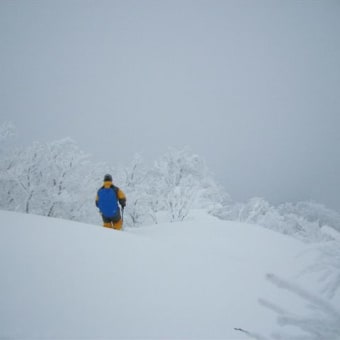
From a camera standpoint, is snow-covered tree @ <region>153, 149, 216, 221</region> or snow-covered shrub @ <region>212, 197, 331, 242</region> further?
snow-covered shrub @ <region>212, 197, 331, 242</region>

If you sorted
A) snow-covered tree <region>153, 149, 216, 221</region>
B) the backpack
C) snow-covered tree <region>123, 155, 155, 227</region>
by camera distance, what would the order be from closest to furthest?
the backpack → snow-covered tree <region>123, 155, 155, 227</region> → snow-covered tree <region>153, 149, 216, 221</region>

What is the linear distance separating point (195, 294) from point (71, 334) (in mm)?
1268

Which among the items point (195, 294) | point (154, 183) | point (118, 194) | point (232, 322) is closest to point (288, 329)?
point (232, 322)

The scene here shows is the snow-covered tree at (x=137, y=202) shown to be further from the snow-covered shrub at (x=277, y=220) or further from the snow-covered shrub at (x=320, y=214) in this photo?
the snow-covered shrub at (x=320, y=214)

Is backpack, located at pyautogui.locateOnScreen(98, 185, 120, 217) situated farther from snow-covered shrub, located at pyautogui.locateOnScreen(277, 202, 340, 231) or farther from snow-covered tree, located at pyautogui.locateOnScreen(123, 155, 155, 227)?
snow-covered shrub, located at pyautogui.locateOnScreen(277, 202, 340, 231)

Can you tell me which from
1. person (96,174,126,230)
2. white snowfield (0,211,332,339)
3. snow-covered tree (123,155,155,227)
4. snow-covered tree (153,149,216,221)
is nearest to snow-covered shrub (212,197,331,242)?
snow-covered tree (153,149,216,221)

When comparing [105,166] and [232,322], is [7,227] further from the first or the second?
[105,166]

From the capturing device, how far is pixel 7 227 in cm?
321

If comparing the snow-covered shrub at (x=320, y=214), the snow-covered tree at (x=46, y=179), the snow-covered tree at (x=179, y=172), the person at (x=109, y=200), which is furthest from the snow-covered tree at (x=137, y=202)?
the snow-covered shrub at (x=320, y=214)

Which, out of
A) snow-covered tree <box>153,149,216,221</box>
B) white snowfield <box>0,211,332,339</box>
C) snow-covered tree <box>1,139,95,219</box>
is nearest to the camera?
white snowfield <box>0,211,332,339</box>

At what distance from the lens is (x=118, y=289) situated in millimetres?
2334

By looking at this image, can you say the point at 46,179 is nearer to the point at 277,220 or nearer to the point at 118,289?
the point at 118,289

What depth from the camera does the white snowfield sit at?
6.25ft

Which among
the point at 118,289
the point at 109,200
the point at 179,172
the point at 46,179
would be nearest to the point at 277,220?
the point at 179,172
